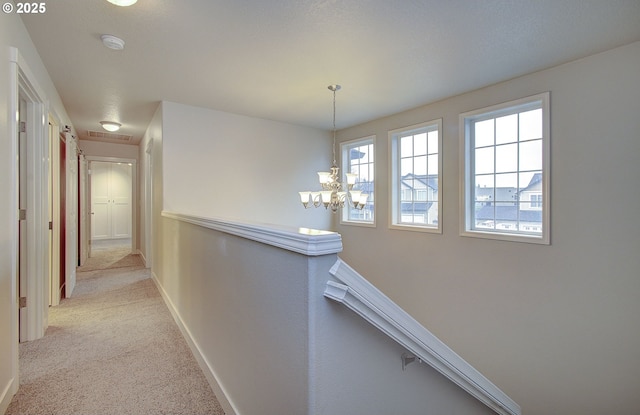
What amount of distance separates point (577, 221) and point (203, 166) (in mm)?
3959

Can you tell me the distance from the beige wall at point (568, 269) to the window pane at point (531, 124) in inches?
7.0

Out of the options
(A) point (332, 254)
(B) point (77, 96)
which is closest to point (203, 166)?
(B) point (77, 96)

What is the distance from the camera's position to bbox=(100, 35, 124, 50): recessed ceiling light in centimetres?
224

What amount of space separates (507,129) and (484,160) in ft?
1.20

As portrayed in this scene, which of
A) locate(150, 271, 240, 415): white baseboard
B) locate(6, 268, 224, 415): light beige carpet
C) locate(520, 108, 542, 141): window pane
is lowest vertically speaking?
locate(6, 268, 224, 415): light beige carpet

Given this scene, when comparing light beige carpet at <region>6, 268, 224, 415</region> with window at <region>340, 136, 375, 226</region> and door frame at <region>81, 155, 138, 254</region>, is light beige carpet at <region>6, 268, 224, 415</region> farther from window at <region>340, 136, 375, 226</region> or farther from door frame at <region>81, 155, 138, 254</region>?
door frame at <region>81, 155, 138, 254</region>

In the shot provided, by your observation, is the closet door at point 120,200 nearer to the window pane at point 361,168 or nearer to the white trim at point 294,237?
the window pane at point 361,168

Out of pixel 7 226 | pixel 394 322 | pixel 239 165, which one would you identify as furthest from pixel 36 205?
pixel 394 322

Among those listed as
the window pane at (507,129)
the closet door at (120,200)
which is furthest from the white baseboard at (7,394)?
the closet door at (120,200)

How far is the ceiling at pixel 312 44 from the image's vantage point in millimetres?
1918

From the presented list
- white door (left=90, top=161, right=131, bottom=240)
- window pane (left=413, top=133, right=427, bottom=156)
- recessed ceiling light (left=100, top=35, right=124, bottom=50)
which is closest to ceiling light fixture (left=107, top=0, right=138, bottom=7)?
recessed ceiling light (left=100, top=35, right=124, bottom=50)

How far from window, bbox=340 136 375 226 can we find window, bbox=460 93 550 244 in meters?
1.42

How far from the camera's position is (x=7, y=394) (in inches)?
68.1

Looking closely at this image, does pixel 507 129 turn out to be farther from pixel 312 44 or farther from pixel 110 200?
pixel 110 200
